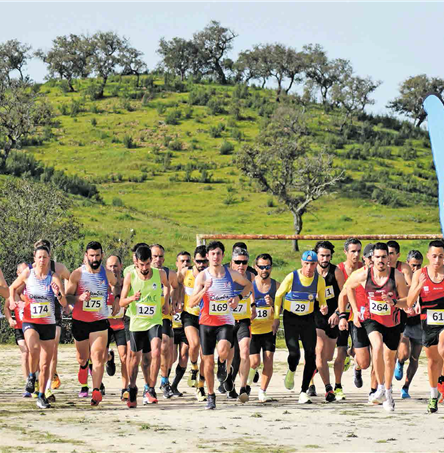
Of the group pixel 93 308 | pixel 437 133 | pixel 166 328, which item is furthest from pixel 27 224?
pixel 437 133

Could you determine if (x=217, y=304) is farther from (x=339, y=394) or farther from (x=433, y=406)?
(x=433, y=406)

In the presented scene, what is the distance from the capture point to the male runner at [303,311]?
12.4 m

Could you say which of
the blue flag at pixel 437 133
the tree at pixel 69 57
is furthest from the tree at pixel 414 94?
the blue flag at pixel 437 133

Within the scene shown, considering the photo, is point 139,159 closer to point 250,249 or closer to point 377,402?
point 250,249

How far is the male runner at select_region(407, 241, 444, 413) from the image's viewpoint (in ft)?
37.2

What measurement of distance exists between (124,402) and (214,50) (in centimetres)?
11670

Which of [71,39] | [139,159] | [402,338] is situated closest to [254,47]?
[71,39]

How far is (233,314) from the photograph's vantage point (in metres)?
12.6

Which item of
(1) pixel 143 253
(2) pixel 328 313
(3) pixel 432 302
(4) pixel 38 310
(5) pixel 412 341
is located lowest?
(5) pixel 412 341

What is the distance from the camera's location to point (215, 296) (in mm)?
11906

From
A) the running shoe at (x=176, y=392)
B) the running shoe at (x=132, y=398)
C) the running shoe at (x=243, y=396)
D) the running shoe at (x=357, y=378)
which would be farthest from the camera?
the running shoe at (x=357, y=378)

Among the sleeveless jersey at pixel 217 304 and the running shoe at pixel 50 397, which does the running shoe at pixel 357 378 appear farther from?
the running shoe at pixel 50 397

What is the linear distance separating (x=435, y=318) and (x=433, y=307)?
0.14 meters

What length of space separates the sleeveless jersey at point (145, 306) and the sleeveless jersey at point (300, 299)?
5.80 feet
